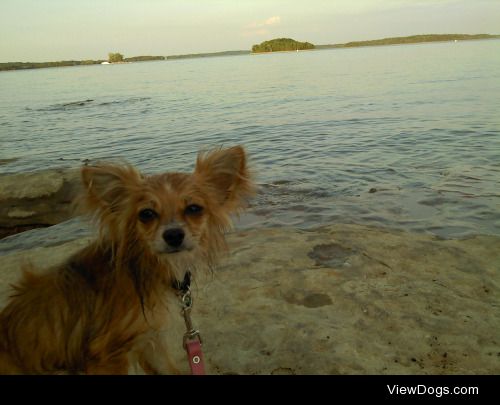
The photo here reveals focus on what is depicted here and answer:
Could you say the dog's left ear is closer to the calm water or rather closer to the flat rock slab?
the flat rock slab

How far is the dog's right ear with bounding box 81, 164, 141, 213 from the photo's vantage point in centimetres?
335

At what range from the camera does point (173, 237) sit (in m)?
3.18

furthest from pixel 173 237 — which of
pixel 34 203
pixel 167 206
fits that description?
pixel 34 203

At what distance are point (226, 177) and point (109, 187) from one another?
1.02m

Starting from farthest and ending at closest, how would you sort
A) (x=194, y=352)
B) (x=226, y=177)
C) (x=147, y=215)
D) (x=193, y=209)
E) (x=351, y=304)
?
(x=351, y=304) → (x=226, y=177) → (x=193, y=209) → (x=147, y=215) → (x=194, y=352)

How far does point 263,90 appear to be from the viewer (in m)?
33.7

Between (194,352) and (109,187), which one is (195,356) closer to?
(194,352)

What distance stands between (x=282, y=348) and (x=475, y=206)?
5.57 metres

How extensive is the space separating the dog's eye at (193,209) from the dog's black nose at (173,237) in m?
0.26

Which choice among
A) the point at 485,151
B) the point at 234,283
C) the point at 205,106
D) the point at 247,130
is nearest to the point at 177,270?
the point at 234,283

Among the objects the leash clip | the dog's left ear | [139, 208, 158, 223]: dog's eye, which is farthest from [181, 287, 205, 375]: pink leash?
the dog's left ear

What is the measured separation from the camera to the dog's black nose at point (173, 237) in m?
3.17

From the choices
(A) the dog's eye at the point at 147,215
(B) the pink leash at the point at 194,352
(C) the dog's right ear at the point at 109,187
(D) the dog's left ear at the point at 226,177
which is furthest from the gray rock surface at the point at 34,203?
(B) the pink leash at the point at 194,352

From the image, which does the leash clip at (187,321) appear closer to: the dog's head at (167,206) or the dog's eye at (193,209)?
the dog's head at (167,206)
